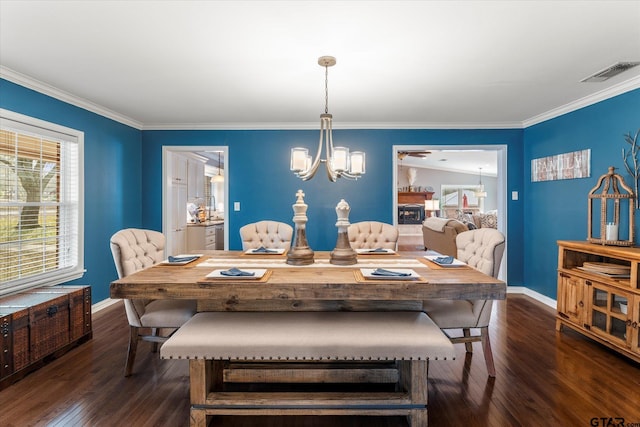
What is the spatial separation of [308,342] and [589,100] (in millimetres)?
3815

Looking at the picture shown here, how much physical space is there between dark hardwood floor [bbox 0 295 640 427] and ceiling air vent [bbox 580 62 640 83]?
7.47 feet

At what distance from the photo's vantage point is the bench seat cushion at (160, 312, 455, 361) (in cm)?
177

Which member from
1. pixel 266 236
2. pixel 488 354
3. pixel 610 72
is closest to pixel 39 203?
pixel 266 236

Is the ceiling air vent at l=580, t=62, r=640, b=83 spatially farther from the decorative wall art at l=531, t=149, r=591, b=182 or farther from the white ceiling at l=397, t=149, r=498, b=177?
the white ceiling at l=397, t=149, r=498, b=177

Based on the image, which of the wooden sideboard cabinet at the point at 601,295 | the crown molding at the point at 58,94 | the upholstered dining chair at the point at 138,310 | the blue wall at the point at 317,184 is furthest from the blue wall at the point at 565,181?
the crown molding at the point at 58,94

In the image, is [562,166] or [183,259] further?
[562,166]

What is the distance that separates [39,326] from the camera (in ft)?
8.43

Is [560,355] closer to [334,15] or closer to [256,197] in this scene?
[334,15]

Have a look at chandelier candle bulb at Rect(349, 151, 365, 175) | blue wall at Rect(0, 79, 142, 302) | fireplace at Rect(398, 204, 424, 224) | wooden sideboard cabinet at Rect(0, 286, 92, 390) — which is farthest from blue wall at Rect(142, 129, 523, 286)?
fireplace at Rect(398, 204, 424, 224)

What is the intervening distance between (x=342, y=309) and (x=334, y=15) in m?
1.79

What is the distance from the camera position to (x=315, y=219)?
4.84 metres

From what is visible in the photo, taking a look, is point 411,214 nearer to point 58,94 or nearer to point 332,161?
point 332,161

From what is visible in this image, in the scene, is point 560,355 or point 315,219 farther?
point 315,219

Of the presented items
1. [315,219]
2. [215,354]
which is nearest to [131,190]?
[315,219]
